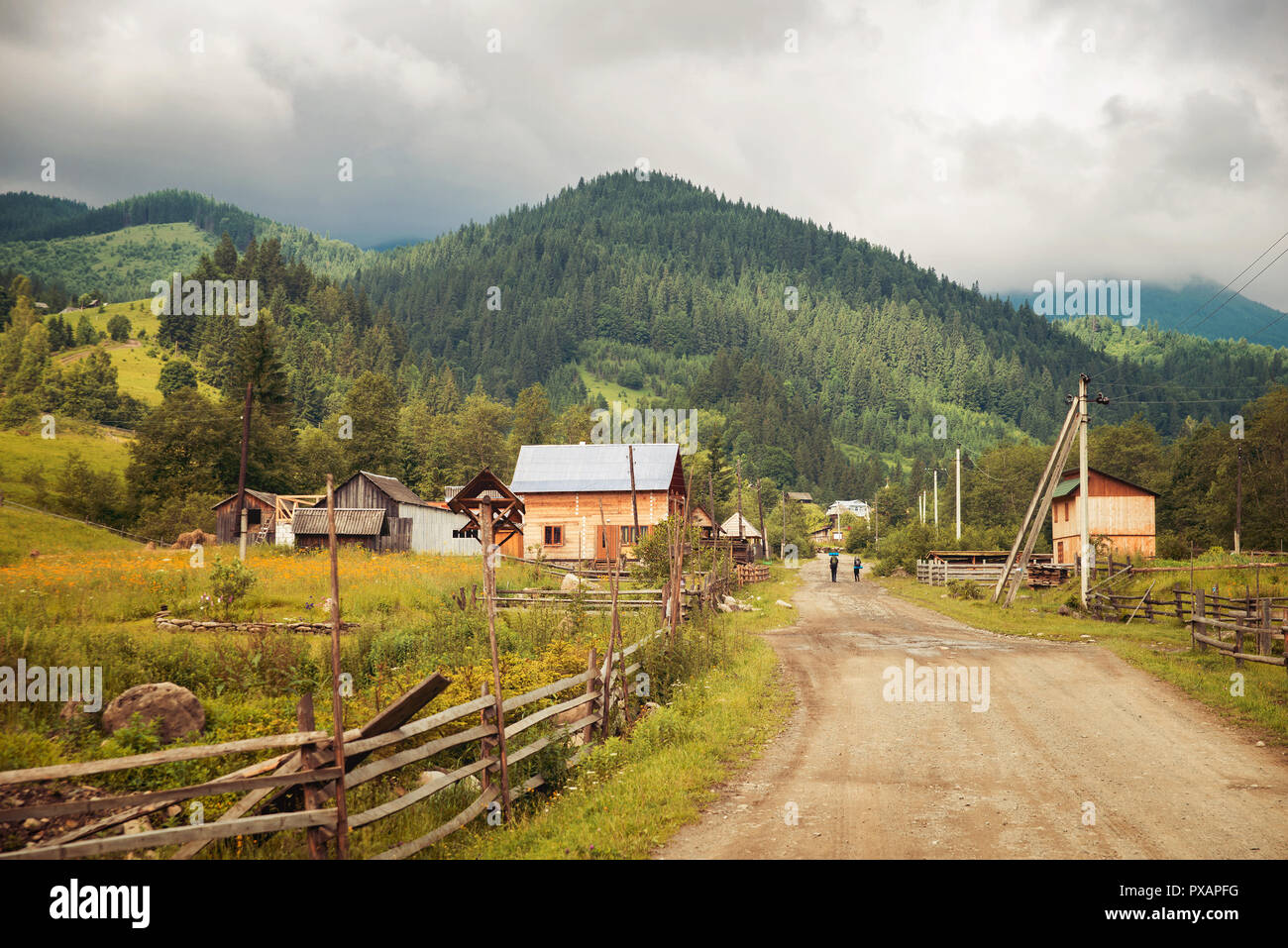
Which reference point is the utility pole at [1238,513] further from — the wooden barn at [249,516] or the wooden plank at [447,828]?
the wooden barn at [249,516]

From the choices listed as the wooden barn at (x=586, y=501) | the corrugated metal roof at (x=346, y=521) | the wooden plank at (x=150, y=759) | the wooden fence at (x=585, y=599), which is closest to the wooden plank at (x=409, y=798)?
the wooden plank at (x=150, y=759)

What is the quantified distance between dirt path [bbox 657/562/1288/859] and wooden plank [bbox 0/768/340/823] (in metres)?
3.44

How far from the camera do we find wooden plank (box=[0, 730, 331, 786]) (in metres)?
5.84

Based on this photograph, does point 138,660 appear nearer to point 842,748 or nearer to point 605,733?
point 605,733

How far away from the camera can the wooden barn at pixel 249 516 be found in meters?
58.3

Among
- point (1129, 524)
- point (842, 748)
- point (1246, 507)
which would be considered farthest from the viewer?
point (1246, 507)

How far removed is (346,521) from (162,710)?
45270 mm

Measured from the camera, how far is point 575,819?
912 centimetres

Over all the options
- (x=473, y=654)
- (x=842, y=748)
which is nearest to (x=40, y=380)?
(x=473, y=654)

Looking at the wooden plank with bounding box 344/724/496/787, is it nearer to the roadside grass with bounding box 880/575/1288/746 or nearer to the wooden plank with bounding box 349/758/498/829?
the wooden plank with bounding box 349/758/498/829

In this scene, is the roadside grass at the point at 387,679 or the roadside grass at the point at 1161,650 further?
the roadside grass at the point at 1161,650

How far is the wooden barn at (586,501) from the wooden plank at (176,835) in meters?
44.7
